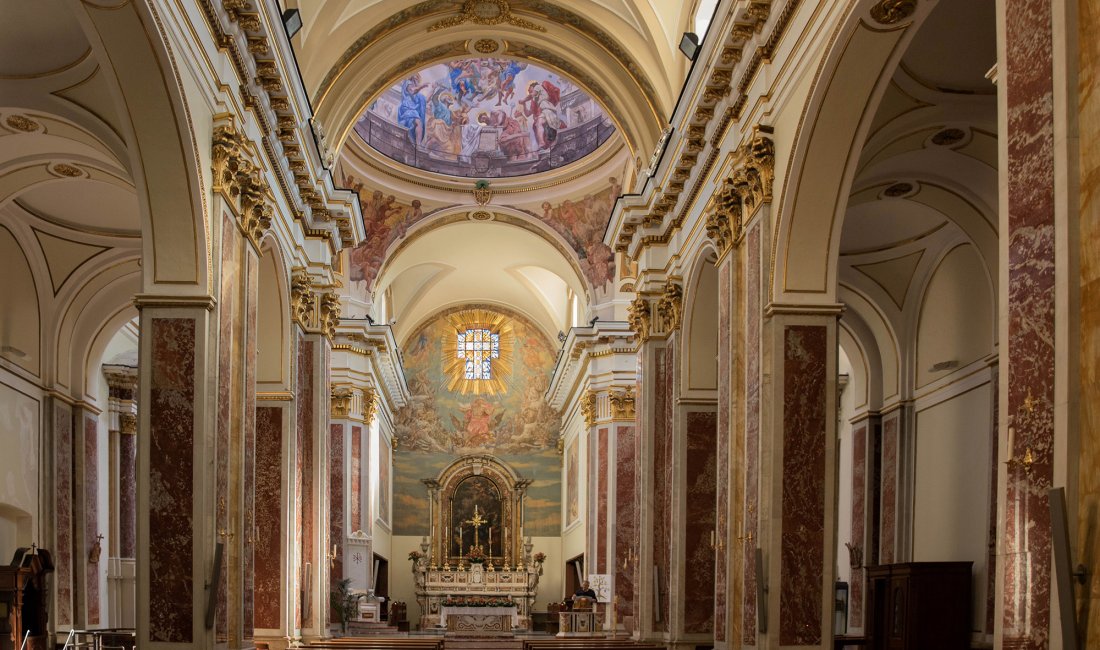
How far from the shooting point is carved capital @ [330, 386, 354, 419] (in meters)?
28.8

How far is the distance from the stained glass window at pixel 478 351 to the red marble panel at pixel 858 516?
21798 mm

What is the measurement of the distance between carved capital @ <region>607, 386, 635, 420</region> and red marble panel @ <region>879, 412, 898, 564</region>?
9.62 metres

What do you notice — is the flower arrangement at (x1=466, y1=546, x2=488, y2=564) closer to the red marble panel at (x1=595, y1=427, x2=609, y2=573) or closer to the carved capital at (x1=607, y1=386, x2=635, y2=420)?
the red marble panel at (x1=595, y1=427, x2=609, y2=573)

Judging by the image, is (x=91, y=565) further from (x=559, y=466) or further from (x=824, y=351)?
(x=559, y=466)

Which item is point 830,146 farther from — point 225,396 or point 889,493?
point 889,493

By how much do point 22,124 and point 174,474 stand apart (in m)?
4.93

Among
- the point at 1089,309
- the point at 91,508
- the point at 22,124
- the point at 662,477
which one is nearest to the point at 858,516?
the point at 662,477

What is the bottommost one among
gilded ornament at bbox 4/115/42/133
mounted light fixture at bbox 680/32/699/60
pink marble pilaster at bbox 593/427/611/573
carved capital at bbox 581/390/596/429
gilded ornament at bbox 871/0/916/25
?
pink marble pilaster at bbox 593/427/611/573

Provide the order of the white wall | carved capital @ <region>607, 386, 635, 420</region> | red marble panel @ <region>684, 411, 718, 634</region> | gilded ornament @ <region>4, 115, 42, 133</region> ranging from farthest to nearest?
carved capital @ <region>607, 386, 635, 420</region> < red marble panel @ <region>684, 411, 718, 634</region> < the white wall < gilded ornament @ <region>4, 115, 42, 133</region>

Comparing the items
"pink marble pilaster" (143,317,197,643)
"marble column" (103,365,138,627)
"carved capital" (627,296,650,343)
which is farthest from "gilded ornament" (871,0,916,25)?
"marble column" (103,365,138,627)

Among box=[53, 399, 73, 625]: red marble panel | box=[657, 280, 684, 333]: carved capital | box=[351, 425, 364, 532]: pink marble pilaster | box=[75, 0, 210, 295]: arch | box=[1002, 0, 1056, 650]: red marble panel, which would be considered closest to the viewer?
box=[1002, 0, 1056, 650]: red marble panel

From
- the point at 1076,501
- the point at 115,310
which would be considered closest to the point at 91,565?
the point at 115,310

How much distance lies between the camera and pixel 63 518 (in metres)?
20.5

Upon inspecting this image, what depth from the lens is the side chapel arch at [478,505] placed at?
40.2 m
